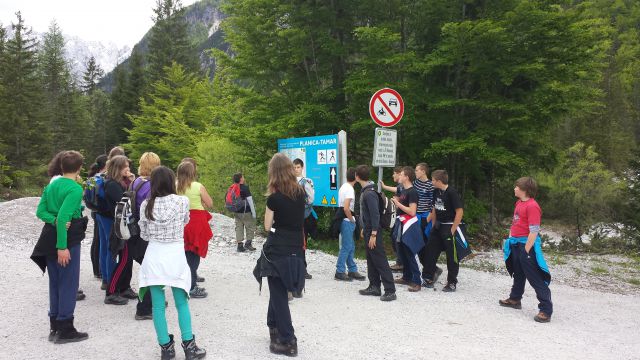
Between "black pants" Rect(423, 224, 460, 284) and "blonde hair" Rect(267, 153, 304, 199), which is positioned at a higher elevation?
"blonde hair" Rect(267, 153, 304, 199)

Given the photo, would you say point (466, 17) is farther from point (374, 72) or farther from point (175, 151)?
point (175, 151)

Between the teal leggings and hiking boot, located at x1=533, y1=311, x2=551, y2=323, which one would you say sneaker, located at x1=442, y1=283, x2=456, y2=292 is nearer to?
hiking boot, located at x1=533, y1=311, x2=551, y2=323

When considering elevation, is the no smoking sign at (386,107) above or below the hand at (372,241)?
above

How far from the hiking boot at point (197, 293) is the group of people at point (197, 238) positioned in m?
0.02

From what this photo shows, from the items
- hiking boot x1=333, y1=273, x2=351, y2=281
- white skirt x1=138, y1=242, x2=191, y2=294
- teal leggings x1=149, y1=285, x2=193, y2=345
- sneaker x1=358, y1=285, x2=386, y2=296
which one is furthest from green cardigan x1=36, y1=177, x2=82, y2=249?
hiking boot x1=333, y1=273, x2=351, y2=281

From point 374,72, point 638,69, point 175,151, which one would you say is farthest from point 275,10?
point 638,69

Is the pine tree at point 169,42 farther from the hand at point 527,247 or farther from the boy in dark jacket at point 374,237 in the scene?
the hand at point 527,247

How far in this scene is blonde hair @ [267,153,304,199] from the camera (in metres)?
4.13

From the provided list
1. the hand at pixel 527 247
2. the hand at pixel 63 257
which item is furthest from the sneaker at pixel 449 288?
the hand at pixel 63 257

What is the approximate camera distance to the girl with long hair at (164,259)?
385cm

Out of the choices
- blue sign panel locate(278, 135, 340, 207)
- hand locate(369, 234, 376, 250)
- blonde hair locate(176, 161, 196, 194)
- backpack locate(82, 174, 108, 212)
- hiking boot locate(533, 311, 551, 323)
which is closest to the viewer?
blonde hair locate(176, 161, 196, 194)

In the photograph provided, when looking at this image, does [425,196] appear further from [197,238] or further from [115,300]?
[115,300]

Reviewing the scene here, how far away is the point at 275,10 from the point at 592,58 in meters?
8.78

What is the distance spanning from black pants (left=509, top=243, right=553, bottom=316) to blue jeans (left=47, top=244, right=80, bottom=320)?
556cm
